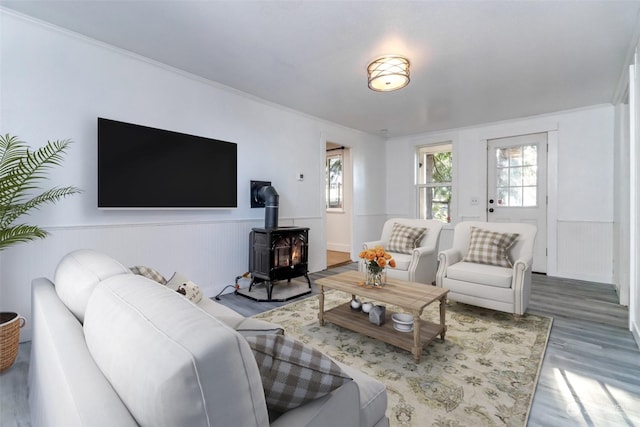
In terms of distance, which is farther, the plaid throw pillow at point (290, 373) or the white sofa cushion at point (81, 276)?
the white sofa cushion at point (81, 276)

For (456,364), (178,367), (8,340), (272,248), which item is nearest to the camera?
(178,367)

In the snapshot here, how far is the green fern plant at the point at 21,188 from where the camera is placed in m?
1.97

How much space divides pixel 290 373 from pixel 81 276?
3.04 feet

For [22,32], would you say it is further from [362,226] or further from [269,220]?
[362,226]

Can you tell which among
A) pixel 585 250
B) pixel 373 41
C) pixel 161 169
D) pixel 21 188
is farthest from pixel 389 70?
pixel 585 250

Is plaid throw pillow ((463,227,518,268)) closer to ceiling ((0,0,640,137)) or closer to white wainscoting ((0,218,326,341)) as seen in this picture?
ceiling ((0,0,640,137))

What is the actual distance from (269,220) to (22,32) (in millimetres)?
2632

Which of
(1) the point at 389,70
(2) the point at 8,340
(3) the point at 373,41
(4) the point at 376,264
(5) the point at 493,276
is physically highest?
(3) the point at 373,41

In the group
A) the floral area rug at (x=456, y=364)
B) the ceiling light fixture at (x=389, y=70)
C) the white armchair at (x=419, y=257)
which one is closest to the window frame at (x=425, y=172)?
the white armchair at (x=419, y=257)

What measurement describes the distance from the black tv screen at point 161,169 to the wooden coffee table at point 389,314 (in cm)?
173

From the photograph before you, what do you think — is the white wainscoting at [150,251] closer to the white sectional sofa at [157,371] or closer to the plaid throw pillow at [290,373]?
the white sectional sofa at [157,371]

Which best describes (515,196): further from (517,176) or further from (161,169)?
(161,169)

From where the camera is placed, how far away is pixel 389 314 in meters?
2.59

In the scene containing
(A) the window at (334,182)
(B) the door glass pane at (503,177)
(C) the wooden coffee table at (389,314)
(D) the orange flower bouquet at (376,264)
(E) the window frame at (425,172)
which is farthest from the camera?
(A) the window at (334,182)
